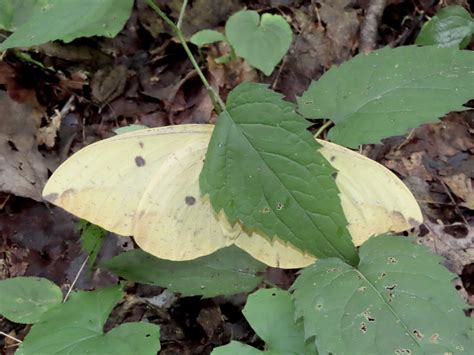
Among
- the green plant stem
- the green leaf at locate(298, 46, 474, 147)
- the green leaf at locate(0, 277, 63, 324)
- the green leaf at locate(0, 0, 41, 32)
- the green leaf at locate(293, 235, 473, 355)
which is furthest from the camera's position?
the green leaf at locate(0, 0, 41, 32)

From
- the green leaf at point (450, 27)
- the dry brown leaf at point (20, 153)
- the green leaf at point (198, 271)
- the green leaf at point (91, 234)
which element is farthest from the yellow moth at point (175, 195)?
the green leaf at point (450, 27)

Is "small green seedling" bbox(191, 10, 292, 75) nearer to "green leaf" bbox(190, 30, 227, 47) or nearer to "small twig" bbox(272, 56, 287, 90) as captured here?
"green leaf" bbox(190, 30, 227, 47)

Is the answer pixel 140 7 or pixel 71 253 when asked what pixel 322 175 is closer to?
pixel 71 253

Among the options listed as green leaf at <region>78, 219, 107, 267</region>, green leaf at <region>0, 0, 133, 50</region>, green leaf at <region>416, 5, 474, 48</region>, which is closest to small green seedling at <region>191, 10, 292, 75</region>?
green leaf at <region>416, 5, 474, 48</region>

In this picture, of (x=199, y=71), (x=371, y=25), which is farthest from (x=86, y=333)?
(x=371, y=25)

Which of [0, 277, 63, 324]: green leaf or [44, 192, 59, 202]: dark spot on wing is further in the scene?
[0, 277, 63, 324]: green leaf

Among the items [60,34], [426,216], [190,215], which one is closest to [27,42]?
[60,34]

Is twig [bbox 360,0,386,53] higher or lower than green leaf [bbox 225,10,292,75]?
lower
